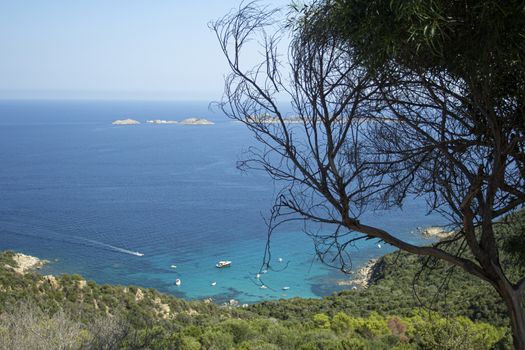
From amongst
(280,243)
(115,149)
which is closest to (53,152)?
(115,149)

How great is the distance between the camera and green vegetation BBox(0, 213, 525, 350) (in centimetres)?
529

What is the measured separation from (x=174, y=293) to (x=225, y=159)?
32.7 metres

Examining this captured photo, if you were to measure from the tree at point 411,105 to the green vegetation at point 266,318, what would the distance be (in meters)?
0.54

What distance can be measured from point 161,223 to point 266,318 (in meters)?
21.3

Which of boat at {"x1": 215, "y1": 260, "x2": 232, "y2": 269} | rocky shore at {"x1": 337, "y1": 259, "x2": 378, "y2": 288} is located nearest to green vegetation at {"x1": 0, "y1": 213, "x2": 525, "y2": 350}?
rocky shore at {"x1": 337, "y1": 259, "x2": 378, "y2": 288}

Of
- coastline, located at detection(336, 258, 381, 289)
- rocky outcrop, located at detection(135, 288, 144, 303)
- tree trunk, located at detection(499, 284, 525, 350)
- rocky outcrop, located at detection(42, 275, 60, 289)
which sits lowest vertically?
coastline, located at detection(336, 258, 381, 289)

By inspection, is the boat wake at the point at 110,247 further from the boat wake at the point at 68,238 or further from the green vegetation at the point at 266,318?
the green vegetation at the point at 266,318

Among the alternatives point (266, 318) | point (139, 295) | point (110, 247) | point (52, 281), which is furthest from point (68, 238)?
point (266, 318)

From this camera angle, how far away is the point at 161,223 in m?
35.2

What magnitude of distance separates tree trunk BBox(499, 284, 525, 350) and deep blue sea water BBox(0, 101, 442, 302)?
17.7m

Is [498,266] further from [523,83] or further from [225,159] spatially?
[225,159]

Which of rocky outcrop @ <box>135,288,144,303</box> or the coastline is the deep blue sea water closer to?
the coastline

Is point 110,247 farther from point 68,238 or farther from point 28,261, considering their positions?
point 28,261

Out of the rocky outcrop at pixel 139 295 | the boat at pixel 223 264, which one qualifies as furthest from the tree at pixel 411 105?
the boat at pixel 223 264
